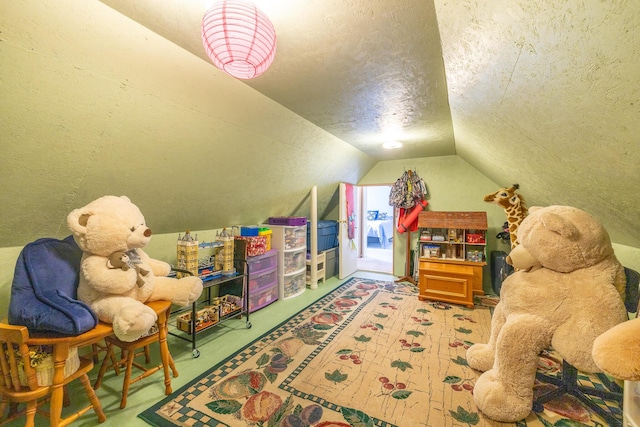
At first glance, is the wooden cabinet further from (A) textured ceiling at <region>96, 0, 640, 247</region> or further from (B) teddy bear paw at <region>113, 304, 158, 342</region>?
(B) teddy bear paw at <region>113, 304, 158, 342</region>

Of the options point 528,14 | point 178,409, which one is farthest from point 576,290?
point 178,409

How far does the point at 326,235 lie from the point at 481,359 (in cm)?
291

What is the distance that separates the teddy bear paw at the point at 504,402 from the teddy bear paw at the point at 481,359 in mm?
443

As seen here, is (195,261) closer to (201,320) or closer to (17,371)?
(201,320)

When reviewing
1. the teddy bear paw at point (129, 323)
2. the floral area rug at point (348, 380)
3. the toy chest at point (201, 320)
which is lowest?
the floral area rug at point (348, 380)

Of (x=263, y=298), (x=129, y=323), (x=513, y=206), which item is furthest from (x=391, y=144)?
(x=129, y=323)

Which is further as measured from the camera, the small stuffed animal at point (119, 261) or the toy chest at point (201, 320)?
the toy chest at point (201, 320)

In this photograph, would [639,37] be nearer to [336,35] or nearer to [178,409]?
[336,35]

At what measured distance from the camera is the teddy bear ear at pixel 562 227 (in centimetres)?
135

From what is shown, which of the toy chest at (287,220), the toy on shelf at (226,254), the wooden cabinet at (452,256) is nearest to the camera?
the toy on shelf at (226,254)

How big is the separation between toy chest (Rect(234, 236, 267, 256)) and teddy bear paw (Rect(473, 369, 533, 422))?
2.42 metres

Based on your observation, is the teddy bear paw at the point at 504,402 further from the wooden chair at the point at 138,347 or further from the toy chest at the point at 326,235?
the toy chest at the point at 326,235

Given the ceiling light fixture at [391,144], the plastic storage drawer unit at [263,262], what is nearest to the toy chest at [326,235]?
the plastic storage drawer unit at [263,262]

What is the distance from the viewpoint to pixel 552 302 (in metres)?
1.41
